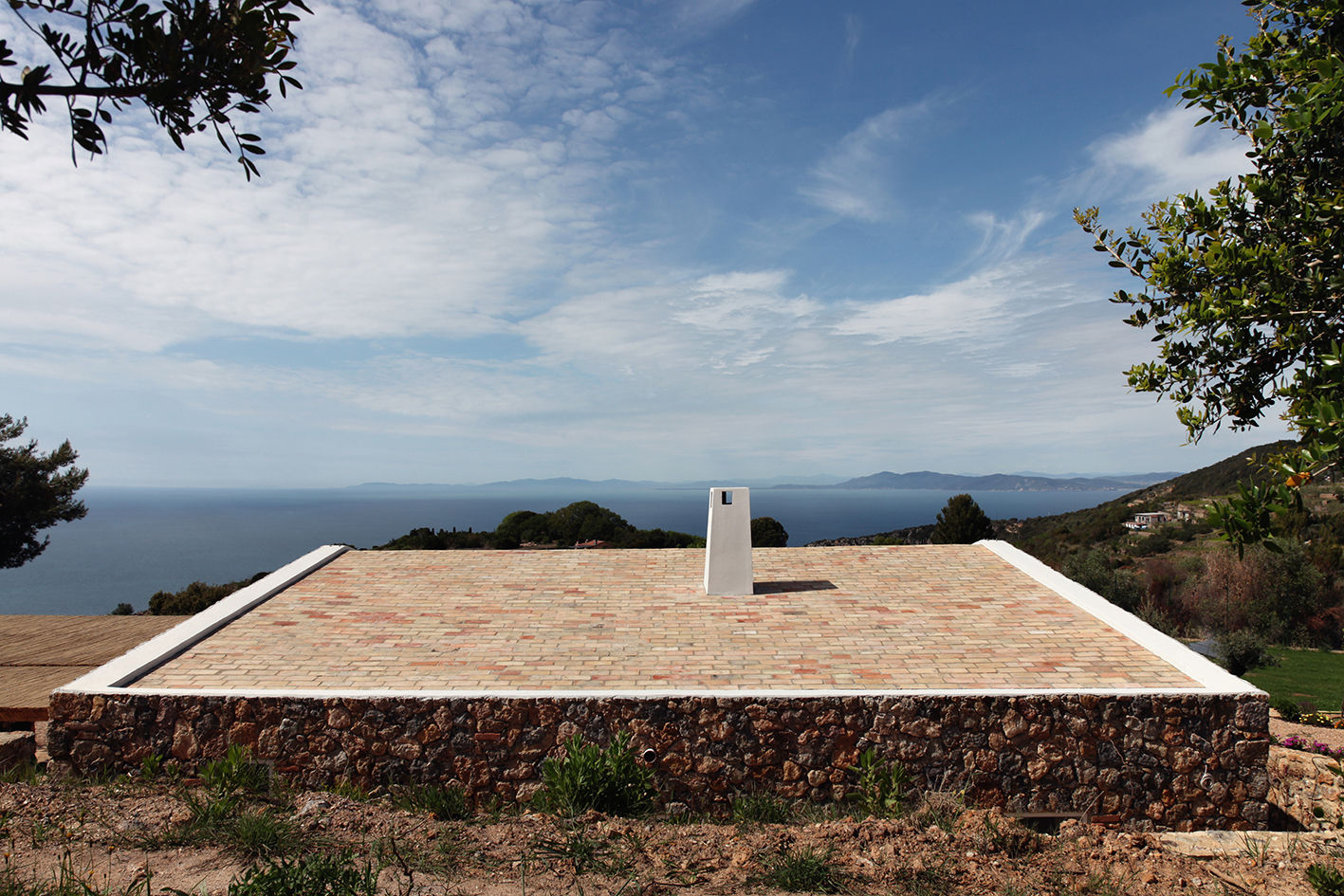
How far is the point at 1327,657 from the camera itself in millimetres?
26109

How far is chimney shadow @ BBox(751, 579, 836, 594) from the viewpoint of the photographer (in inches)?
406

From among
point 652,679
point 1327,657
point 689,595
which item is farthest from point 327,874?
point 1327,657

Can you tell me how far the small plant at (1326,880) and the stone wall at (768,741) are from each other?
4.81 feet

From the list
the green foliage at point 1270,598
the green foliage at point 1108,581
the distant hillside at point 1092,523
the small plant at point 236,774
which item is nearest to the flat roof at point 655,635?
the small plant at point 236,774

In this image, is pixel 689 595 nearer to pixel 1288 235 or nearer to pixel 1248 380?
pixel 1248 380

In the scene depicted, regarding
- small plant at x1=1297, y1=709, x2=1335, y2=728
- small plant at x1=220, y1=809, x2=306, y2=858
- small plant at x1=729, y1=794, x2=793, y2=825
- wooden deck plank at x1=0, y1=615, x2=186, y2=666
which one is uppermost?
wooden deck plank at x1=0, y1=615, x2=186, y2=666

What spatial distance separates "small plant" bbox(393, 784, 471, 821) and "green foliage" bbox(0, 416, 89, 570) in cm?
2613

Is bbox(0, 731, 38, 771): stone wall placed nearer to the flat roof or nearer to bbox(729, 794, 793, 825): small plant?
the flat roof

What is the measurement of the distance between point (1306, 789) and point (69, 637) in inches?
620

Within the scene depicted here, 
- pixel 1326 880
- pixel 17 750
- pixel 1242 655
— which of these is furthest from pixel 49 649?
pixel 1242 655

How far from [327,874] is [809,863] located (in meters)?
2.79

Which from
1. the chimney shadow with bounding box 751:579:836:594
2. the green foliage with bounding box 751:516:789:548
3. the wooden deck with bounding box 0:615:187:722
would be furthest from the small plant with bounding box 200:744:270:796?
the green foliage with bounding box 751:516:789:548

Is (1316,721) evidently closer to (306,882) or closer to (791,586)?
(791,586)

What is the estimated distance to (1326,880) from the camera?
4883 millimetres
